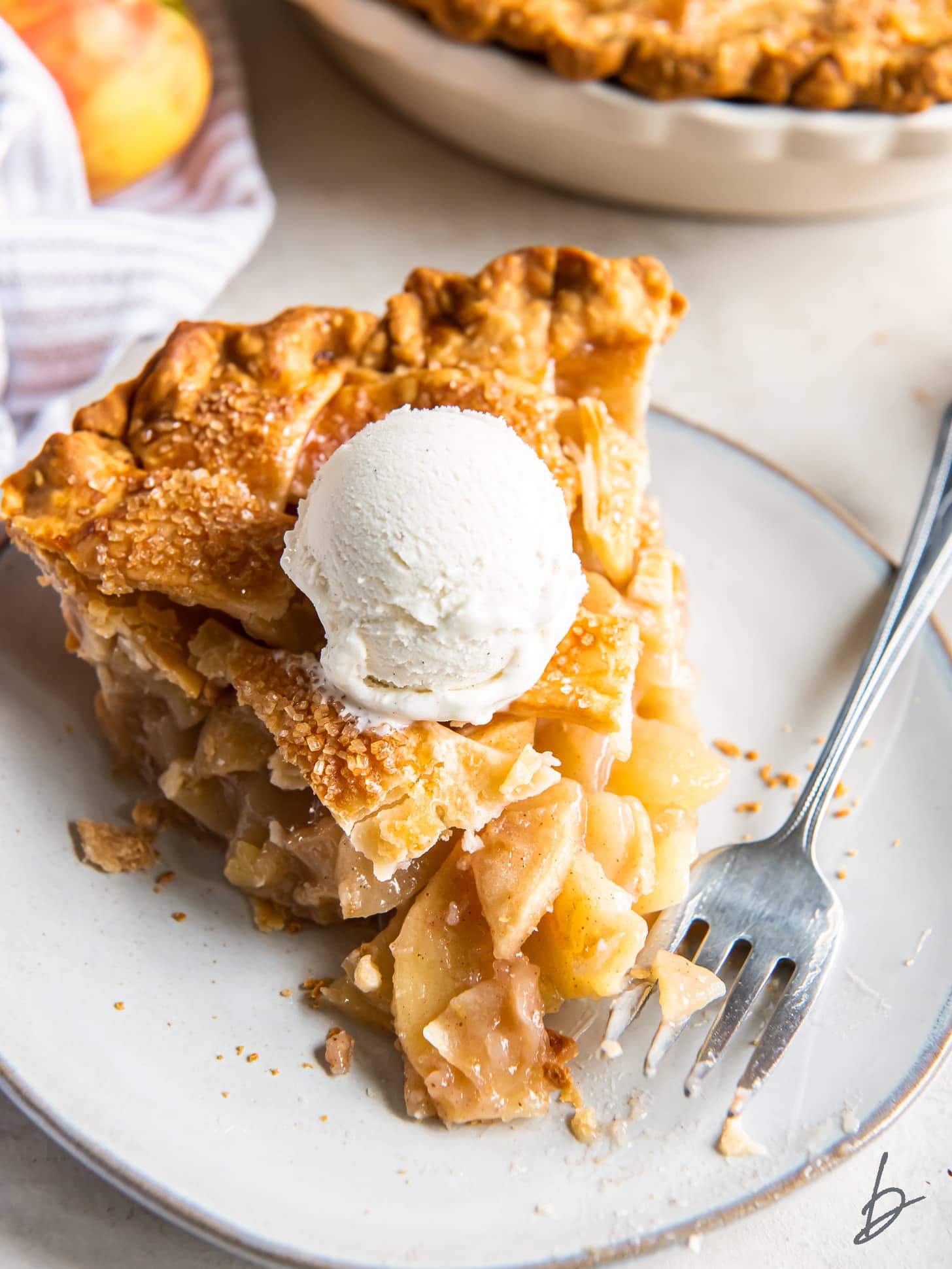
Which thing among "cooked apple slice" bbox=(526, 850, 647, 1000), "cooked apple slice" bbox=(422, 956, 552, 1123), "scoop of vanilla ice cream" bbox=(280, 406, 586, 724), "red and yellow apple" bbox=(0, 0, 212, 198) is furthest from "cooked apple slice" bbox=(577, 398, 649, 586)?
"red and yellow apple" bbox=(0, 0, 212, 198)

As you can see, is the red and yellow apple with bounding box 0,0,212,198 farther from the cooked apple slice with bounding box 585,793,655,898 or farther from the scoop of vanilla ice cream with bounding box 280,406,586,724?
the cooked apple slice with bounding box 585,793,655,898

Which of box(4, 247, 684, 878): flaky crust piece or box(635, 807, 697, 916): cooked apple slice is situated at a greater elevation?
box(4, 247, 684, 878): flaky crust piece

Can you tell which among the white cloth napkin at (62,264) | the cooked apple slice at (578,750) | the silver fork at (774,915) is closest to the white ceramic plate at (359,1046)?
the silver fork at (774,915)

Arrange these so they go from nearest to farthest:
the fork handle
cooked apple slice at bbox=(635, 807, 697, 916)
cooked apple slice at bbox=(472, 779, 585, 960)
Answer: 1. cooked apple slice at bbox=(472, 779, 585, 960)
2. cooked apple slice at bbox=(635, 807, 697, 916)
3. the fork handle

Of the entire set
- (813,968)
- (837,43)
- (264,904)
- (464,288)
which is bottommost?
(264,904)

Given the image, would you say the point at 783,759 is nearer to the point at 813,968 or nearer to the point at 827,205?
the point at 813,968

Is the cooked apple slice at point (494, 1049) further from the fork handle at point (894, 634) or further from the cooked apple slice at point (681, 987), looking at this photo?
the fork handle at point (894, 634)

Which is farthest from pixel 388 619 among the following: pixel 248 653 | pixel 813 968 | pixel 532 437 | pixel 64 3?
pixel 64 3
